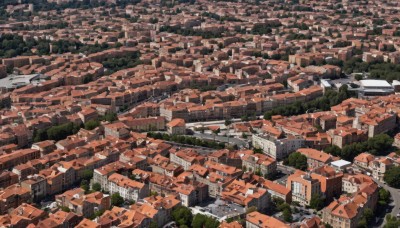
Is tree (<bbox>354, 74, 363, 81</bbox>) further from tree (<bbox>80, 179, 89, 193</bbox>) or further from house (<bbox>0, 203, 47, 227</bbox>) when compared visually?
house (<bbox>0, 203, 47, 227</bbox>)

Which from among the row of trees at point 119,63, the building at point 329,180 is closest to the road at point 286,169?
the building at point 329,180

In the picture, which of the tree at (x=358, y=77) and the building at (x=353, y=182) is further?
the tree at (x=358, y=77)

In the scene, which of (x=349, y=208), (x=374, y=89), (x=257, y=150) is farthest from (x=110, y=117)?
(x=374, y=89)

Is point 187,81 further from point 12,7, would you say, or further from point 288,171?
point 12,7

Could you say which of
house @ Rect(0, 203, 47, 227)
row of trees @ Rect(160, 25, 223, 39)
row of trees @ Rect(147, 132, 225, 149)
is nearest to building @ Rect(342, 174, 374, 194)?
row of trees @ Rect(147, 132, 225, 149)

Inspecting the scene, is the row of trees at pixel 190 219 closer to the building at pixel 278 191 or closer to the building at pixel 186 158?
the building at pixel 278 191

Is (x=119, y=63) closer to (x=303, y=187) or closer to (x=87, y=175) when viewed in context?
(x=87, y=175)

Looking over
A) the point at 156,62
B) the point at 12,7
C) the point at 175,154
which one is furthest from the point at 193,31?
the point at 175,154

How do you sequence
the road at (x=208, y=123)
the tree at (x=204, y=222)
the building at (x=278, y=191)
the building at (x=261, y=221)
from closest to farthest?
the building at (x=261, y=221) → the tree at (x=204, y=222) → the building at (x=278, y=191) → the road at (x=208, y=123)
